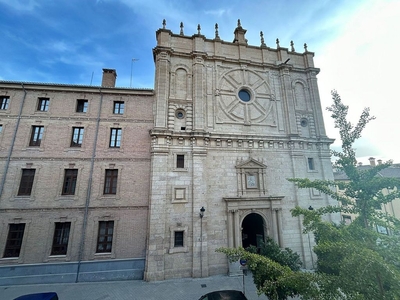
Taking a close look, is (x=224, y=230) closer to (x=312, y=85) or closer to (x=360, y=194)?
(x=360, y=194)

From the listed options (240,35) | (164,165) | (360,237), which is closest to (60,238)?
(164,165)

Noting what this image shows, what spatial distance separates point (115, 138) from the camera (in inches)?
557

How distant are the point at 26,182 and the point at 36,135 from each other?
3477 mm

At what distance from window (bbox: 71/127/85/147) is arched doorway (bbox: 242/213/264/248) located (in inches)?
590

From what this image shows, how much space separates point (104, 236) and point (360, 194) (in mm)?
14284

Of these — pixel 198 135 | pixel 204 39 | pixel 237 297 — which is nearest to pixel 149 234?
pixel 237 297

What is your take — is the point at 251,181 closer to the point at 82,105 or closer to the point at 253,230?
the point at 253,230

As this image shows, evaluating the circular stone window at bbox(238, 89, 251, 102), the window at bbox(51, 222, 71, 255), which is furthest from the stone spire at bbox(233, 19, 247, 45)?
the window at bbox(51, 222, 71, 255)

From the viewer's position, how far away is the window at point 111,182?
13084mm

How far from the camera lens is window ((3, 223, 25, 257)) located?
11383 millimetres

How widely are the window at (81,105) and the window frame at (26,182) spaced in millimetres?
5463

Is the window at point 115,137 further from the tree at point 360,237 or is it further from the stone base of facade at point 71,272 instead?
the tree at point 360,237

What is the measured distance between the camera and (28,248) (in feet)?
37.5

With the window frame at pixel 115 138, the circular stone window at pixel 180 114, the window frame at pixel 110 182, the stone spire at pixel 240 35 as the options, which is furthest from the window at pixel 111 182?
the stone spire at pixel 240 35
